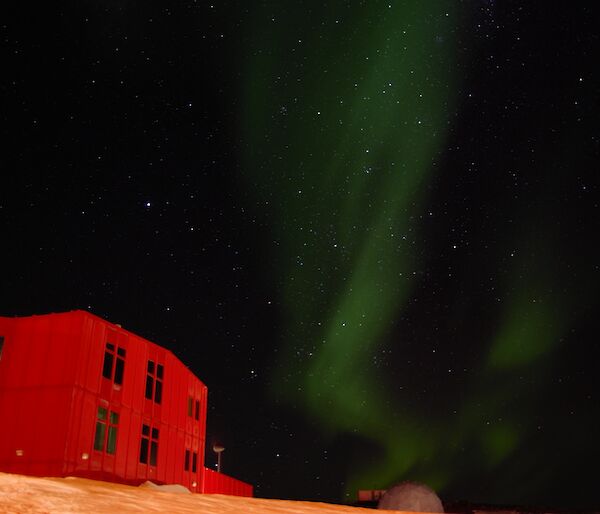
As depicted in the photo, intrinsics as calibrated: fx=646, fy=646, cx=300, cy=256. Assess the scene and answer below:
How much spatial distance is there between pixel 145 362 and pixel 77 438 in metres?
5.39

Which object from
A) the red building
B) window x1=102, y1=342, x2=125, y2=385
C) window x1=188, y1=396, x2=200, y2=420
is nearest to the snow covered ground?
the red building

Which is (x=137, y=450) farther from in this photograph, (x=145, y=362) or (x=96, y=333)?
(x=96, y=333)

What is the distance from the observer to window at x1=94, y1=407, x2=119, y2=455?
26.1m

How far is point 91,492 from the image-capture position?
22.1ft

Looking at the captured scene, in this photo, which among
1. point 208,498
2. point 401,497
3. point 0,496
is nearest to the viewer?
point 0,496

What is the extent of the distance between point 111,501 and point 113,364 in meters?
22.2

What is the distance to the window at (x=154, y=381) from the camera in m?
30.1

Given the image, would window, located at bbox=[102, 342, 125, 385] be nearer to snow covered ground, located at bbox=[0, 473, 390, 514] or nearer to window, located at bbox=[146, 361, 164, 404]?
window, located at bbox=[146, 361, 164, 404]

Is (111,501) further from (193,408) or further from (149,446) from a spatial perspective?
(193,408)

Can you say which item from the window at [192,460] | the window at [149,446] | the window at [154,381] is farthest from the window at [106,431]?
the window at [192,460]

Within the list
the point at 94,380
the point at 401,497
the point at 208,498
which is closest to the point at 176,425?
the point at 94,380

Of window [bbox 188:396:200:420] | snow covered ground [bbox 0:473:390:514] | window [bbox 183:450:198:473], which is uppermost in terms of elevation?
window [bbox 188:396:200:420]

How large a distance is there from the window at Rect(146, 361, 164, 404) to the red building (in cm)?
5

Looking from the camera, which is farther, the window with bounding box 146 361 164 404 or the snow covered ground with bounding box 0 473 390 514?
the window with bounding box 146 361 164 404
